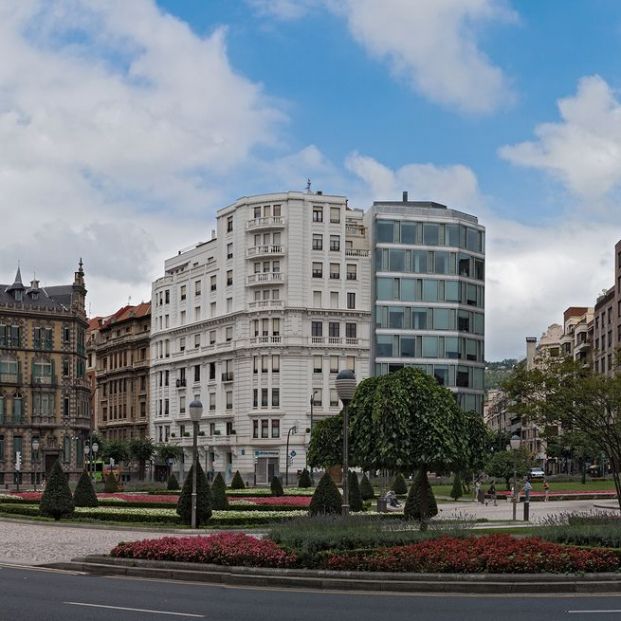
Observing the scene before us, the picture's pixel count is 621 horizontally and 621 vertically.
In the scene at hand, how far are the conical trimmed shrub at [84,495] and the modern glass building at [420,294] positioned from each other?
55034 millimetres

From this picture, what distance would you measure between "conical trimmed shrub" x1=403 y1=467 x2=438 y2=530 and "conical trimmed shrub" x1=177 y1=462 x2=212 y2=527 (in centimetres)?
700

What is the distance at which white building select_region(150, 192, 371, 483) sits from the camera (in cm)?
10044

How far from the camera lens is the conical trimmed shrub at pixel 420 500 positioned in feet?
128

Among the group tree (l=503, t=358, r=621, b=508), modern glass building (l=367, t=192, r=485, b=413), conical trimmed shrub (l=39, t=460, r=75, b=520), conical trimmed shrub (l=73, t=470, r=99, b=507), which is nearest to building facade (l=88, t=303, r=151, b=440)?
modern glass building (l=367, t=192, r=485, b=413)

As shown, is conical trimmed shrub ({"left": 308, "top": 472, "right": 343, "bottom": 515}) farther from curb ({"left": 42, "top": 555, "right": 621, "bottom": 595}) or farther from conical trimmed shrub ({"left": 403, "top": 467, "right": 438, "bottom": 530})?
curb ({"left": 42, "top": 555, "right": 621, "bottom": 595})

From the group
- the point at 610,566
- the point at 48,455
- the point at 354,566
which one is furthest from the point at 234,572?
the point at 48,455

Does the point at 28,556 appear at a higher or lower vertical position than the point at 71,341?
lower

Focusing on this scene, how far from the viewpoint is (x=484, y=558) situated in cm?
2077

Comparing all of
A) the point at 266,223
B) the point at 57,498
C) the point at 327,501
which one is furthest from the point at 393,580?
the point at 266,223

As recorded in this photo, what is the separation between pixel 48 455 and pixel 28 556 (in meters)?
71.4

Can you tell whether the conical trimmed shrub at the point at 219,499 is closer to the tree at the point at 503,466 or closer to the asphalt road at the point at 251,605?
the asphalt road at the point at 251,605

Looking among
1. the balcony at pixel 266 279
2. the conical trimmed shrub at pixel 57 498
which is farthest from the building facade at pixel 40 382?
the conical trimmed shrub at pixel 57 498

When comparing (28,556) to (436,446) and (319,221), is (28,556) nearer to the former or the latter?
(436,446)

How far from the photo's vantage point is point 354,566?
2117 centimetres
